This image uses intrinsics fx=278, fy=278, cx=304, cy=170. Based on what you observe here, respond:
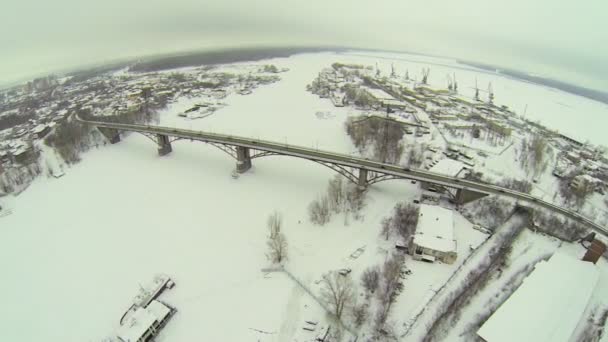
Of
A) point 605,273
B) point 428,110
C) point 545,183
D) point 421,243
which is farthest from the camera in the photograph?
point 428,110

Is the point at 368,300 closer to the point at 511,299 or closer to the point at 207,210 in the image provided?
the point at 511,299

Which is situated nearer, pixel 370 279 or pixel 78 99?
pixel 370 279

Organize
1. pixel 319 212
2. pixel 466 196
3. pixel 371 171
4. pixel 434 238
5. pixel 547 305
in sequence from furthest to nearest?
1. pixel 371 171
2. pixel 466 196
3. pixel 319 212
4. pixel 434 238
5. pixel 547 305

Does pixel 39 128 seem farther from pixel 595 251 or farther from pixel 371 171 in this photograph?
pixel 595 251

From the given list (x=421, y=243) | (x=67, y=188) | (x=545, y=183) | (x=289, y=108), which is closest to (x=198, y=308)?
(x=421, y=243)

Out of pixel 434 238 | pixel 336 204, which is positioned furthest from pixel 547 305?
pixel 336 204

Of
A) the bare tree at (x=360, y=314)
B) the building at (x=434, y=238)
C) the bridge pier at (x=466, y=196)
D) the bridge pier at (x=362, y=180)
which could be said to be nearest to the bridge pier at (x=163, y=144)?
the bridge pier at (x=362, y=180)
